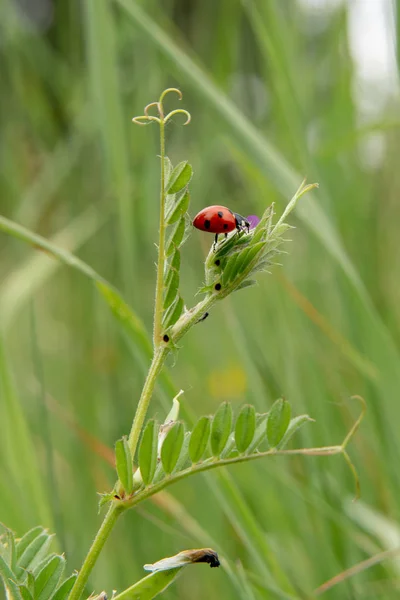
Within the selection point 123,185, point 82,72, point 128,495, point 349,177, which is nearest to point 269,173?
point 123,185

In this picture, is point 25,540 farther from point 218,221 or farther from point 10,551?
point 218,221

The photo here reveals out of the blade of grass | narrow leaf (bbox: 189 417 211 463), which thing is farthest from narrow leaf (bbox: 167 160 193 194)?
the blade of grass

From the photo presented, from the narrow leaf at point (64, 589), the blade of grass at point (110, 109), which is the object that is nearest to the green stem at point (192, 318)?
the narrow leaf at point (64, 589)

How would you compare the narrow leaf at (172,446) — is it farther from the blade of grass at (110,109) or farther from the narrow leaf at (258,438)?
the blade of grass at (110,109)

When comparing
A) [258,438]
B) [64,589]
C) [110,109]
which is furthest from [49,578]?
[110,109]

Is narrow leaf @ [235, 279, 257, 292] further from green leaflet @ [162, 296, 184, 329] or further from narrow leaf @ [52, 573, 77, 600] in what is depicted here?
narrow leaf @ [52, 573, 77, 600]

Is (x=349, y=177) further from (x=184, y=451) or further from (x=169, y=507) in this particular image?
(x=184, y=451)
